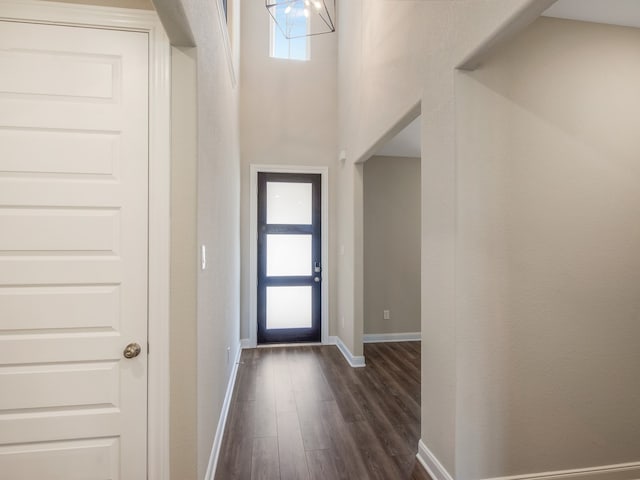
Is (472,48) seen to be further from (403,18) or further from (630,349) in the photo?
(630,349)

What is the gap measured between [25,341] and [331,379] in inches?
99.7

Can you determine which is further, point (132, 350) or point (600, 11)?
point (600, 11)

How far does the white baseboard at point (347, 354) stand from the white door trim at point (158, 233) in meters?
2.44

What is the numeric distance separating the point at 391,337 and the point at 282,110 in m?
3.63

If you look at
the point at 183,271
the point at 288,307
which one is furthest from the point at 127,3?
the point at 288,307

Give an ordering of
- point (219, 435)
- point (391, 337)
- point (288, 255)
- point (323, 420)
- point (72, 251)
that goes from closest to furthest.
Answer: point (72, 251)
point (219, 435)
point (323, 420)
point (288, 255)
point (391, 337)

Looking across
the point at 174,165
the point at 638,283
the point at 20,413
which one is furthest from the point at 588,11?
the point at 20,413

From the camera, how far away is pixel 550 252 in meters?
1.67

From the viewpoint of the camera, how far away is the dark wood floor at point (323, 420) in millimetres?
1864

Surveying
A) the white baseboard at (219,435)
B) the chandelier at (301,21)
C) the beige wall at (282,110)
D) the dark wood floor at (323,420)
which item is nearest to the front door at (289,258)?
the beige wall at (282,110)

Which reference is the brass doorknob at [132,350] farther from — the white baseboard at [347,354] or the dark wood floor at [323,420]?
the white baseboard at [347,354]

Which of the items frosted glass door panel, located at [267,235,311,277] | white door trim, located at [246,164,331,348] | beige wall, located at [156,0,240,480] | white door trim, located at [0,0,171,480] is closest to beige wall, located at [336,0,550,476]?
beige wall, located at [156,0,240,480]

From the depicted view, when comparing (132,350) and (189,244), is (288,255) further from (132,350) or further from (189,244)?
(132,350)

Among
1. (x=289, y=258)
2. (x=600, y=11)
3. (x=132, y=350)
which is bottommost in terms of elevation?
(x=132, y=350)
